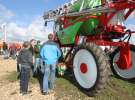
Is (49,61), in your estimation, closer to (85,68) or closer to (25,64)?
(25,64)

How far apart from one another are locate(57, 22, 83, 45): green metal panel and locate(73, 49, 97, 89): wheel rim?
1.08 m

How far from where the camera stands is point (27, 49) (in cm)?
1006

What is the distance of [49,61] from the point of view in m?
9.87

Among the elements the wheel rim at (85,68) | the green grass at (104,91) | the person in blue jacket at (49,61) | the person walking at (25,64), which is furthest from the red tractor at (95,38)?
the person walking at (25,64)

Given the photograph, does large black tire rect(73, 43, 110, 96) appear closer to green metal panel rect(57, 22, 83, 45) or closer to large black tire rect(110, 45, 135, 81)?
green metal panel rect(57, 22, 83, 45)

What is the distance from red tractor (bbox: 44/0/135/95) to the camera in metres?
8.90

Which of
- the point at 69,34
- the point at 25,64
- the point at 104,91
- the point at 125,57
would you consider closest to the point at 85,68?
the point at 104,91

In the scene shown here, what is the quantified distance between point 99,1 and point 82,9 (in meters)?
0.77

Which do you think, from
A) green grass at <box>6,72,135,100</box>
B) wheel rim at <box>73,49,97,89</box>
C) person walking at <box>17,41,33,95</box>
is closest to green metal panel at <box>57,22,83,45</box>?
wheel rim at <box>73,49,97,89</box>

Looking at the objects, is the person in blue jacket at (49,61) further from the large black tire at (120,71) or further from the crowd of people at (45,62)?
the large black tire at (120,71)

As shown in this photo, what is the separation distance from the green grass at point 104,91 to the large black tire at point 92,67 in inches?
10.0

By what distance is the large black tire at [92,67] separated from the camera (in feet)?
28.6

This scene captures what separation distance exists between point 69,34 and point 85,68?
6.08ft

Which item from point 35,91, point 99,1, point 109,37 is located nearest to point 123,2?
point 99,1
